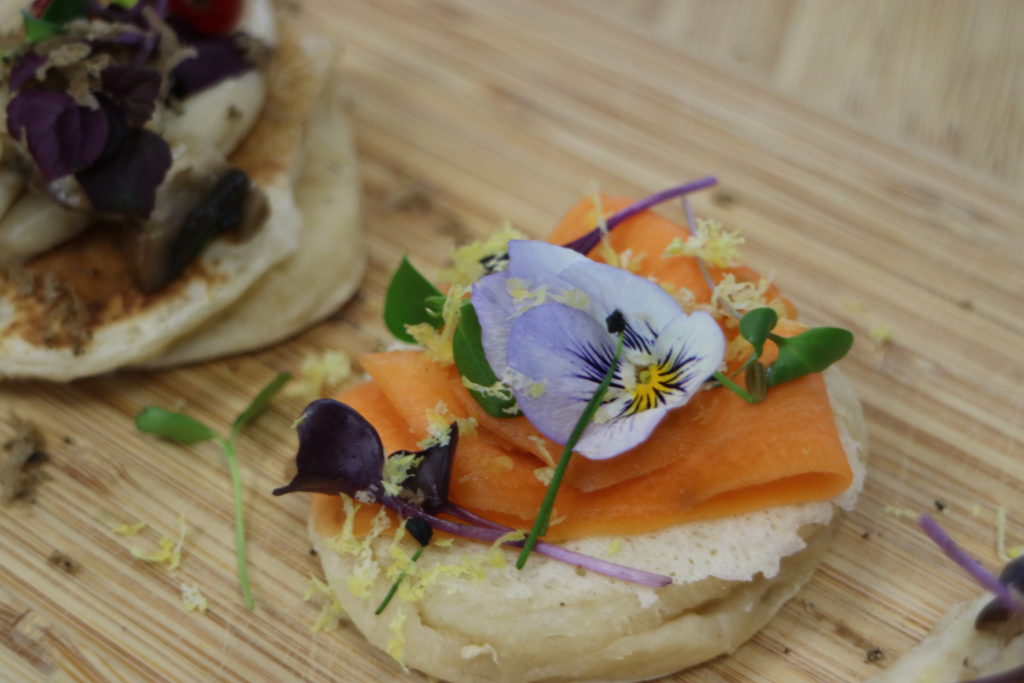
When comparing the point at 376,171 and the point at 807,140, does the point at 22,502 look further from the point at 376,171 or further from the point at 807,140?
the point at 807,140

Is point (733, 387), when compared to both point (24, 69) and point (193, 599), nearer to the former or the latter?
point (193, 599)

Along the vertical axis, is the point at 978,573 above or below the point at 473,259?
below

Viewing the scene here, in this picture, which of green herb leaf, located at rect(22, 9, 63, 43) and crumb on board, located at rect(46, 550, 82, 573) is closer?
crumb on board, located at rect(46, 550, 82, 573)

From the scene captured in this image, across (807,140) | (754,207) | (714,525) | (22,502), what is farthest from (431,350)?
(807,140)

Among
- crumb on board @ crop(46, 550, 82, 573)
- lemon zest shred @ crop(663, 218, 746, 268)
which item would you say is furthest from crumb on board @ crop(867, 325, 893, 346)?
crumb on board @ crop(46, 550, 82, 573)

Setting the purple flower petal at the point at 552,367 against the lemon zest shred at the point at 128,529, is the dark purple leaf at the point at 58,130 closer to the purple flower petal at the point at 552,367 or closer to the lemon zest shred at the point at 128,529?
the lemon zest shred at the point at 128,529

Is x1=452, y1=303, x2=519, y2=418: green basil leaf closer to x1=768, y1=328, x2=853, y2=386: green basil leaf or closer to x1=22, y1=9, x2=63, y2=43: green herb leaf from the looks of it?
x1=768, y1=328, x2=853, y2=386: green basil leaf

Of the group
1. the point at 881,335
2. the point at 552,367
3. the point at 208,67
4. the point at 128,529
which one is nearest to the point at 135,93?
the point at 208,67
